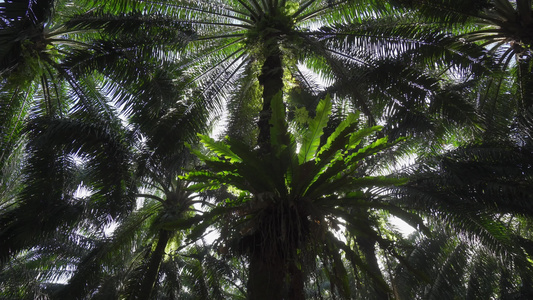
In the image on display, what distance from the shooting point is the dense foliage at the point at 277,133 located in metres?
3.86

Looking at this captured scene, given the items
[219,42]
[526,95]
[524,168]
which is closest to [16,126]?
[219,42]

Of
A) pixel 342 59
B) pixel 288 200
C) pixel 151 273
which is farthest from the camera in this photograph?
pixel 151 273

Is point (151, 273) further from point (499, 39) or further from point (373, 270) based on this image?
point (499, 39)

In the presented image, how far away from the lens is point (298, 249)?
3.92 meters

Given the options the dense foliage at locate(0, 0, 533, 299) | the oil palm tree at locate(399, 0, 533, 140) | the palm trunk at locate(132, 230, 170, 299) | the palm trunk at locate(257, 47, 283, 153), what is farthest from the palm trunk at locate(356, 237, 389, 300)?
the palm trunk at locate(132, 230, 170, 299)

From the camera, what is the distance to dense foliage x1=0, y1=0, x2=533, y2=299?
3.86 m

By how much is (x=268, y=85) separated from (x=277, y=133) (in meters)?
2.17

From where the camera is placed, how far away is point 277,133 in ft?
11.9

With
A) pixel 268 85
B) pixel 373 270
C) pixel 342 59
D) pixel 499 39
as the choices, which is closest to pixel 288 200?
pixel 268 85

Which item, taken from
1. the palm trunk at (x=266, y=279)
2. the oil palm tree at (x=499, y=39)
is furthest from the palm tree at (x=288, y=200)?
the oil palm tree at (x=499, y=39)

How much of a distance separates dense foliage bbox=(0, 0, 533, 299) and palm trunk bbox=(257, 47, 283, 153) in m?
0.03

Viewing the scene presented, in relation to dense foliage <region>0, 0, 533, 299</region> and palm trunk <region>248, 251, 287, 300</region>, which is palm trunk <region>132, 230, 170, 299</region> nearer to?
dense foliage <region>0, 0, 533, 299</region>

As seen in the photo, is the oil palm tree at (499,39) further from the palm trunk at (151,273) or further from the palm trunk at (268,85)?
the palm trunk at (151,273)

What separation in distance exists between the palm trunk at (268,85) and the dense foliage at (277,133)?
0.03m
